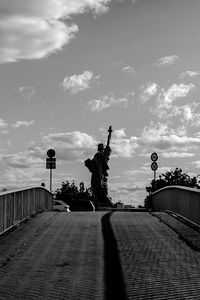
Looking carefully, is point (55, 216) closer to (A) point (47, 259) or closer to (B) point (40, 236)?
(B) point (40, 236)

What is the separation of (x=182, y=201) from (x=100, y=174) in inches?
1720

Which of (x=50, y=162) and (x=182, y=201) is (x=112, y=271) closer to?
(x=182, y=201)

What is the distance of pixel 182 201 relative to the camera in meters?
22.5

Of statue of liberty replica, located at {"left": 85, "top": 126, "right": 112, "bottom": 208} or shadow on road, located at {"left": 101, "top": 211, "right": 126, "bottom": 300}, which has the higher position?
statue of liberty replica, located at {"left": 85, "top": 126, "right": 112, "bottom": 208}

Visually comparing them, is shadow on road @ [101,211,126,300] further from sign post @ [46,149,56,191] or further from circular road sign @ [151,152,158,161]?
circular road sign @ [151,152,158,161]

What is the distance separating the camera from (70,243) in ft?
50.2

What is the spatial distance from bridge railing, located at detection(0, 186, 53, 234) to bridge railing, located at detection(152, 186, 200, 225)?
16.3ft

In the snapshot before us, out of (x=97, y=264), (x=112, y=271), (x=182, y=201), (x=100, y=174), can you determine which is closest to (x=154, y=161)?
(x=100, y=174)

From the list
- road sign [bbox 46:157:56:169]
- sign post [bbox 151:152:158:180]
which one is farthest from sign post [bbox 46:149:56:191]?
sign post [bbox 151:152:158:180]

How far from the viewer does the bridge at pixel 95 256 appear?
9.88 meters

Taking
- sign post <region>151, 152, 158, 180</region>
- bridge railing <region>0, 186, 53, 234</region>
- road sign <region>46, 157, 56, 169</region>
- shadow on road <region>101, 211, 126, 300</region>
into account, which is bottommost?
shadow on road <region>101, 211, 126, 300</region>

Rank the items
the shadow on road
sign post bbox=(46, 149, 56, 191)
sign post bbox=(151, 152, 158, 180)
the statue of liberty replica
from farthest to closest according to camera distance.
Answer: the statue of liberty replica < sign post bbox=(151, 152, 158, 180) < sign post bbox=(46, 149, 56, 191) < the shadow on road

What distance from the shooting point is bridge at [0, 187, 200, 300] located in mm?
9883

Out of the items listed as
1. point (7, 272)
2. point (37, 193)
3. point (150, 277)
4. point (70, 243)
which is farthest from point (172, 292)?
point (37, 193)
